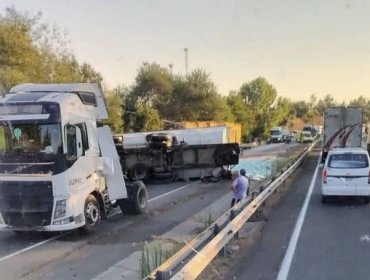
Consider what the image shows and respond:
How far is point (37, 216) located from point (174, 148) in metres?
15.3

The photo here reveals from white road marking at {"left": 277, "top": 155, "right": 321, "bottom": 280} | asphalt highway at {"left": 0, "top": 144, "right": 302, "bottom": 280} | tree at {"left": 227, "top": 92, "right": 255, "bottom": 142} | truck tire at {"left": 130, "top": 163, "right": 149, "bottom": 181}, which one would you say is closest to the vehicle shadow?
white road marking at {"left": 277, "top": 155, "right": 321, "bottom": 280}

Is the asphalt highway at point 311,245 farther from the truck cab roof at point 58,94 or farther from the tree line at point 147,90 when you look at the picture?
the tree line at point 147,90

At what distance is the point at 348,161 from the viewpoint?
57.0 ft

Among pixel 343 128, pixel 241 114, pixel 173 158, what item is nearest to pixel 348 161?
pixel 173 158

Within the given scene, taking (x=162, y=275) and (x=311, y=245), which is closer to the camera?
(x=162, y=275)

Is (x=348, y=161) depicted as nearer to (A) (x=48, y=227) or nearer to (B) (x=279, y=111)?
(A) (x=48, y=227)

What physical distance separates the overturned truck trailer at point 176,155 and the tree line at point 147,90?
23.5ft

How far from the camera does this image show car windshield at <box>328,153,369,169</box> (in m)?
17.2

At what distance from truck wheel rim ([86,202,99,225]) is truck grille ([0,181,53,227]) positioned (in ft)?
3.71

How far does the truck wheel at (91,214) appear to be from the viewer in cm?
1243

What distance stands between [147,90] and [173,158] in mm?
45718

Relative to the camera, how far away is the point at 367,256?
31.4ft

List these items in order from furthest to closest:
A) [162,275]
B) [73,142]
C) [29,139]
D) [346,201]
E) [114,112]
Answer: [114,112]
[346,201]
[73,142]
[29,139]
[162,275]

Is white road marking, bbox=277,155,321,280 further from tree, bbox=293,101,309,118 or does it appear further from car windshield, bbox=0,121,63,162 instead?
tree, bbox=293,101,309,118
